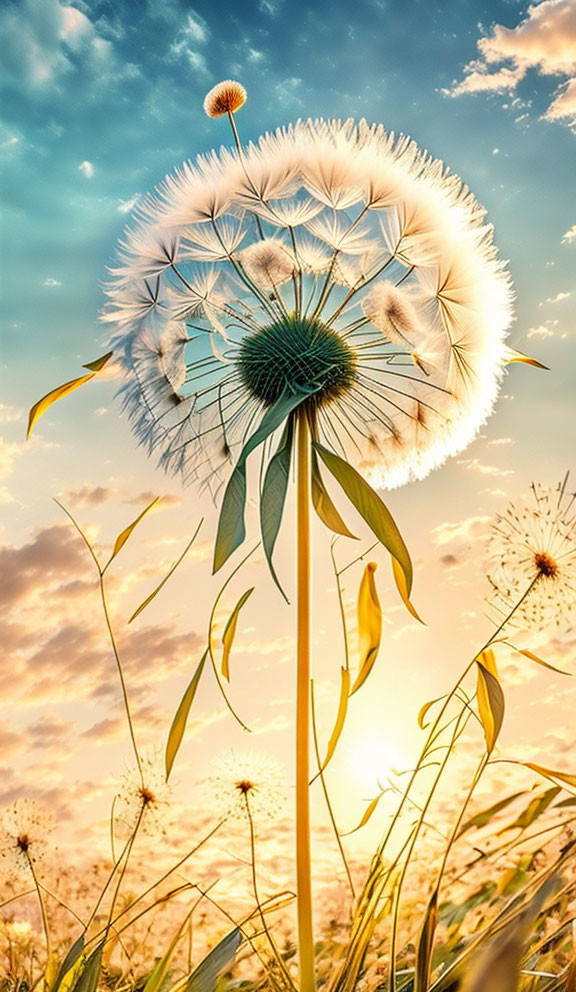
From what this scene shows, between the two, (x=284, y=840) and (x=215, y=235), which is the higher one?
(x=215, y=235)

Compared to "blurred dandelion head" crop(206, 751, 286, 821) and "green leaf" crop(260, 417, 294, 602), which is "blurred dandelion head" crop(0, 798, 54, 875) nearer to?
"blurred dandelion head" crop(206, 751, 286, 821)

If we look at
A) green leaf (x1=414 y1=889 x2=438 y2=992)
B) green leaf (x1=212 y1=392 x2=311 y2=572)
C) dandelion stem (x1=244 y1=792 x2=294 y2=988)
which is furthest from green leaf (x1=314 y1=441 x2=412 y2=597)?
dandelion stem (x1=244 y1=792 x2=294 y2=988)

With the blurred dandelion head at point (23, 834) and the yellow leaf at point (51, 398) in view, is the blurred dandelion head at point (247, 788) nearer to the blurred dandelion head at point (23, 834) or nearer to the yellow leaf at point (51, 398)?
the blurred dandelion head at point (23, 834)

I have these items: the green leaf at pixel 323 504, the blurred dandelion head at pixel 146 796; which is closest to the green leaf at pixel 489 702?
the green leaf at pixel 323 504

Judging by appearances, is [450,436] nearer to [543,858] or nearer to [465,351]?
[465,351]

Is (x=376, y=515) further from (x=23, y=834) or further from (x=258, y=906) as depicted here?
(x=23, y=834)

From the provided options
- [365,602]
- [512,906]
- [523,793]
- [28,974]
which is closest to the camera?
[512,906]

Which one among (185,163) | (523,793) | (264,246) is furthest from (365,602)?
(185,163)

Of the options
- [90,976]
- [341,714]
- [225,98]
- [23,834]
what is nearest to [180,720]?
[341,714]
